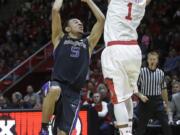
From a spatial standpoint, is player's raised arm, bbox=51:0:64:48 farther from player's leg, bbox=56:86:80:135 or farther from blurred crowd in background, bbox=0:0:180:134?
blurred crowd in background, bbox=0:0:180:134

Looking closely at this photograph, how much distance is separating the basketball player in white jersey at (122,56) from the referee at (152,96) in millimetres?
3439

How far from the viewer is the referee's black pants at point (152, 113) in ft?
35.7

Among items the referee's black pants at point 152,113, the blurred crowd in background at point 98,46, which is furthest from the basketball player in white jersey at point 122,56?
the blurred crowd in background at point 98,46

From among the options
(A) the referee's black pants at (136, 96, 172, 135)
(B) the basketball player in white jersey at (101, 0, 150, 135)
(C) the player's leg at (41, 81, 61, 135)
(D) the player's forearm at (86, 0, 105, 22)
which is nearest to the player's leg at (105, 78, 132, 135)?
(B) the basketball player in white jersey at (101, 0, 150, 135)

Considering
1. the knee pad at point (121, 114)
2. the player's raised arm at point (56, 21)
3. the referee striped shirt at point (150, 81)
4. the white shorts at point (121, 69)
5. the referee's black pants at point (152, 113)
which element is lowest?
the referee's black pants at point (152, 113)

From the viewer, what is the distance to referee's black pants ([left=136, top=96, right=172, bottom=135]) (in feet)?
35.7

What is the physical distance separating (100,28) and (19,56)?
13026 millimetres

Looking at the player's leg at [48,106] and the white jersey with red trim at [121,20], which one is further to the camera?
the player's leg at [48,106]

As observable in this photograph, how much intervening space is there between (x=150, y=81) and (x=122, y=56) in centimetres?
371

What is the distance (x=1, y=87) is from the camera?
65.2ft

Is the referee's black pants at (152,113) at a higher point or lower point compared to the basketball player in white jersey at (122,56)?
lower

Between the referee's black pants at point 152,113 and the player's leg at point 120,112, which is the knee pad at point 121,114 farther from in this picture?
the referee's black pants at point 152,113

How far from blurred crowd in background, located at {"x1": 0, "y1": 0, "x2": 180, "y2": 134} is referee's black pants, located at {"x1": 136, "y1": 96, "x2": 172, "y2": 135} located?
984 millimetres

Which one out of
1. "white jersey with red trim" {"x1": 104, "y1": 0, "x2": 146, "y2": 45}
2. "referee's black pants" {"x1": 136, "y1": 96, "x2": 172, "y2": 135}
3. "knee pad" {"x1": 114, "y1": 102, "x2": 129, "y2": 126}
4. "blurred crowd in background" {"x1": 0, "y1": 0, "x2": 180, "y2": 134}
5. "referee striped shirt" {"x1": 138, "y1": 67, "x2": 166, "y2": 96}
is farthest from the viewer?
"blurred crowd in background" {"x1": 0, "y1": 0, "x2": 180, "y2": 134}
